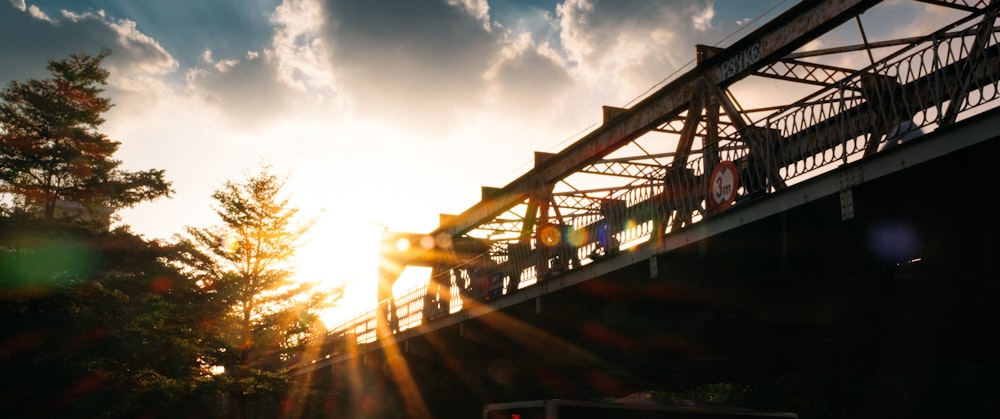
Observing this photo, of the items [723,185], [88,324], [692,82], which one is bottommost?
[88,324]

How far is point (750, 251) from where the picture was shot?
45.4 ft

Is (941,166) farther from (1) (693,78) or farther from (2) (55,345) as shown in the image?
(2) (55,345)

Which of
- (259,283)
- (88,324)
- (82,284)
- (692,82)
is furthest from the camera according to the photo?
(259,283)

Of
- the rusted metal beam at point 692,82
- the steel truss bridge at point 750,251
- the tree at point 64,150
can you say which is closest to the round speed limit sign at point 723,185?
the steel truss bridge at point 750,251

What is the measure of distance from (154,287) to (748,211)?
24631 mm

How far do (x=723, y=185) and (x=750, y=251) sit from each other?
1456 mm

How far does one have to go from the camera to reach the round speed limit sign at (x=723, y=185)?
1270 centimetres

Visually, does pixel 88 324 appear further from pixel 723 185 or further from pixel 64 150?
pixel 723 185

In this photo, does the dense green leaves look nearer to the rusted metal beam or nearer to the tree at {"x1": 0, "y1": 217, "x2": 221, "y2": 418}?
the tree at {"x1": 0, "y1": 217, "x2": 221, "y2": 418}

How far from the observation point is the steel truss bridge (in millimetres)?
10781

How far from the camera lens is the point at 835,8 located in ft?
54.8

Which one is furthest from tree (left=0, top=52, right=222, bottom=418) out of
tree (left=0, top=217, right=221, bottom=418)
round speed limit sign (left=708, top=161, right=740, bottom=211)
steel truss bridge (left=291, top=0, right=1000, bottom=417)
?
round speed limit sign (left=708, top=161, right=740, bottom=211)

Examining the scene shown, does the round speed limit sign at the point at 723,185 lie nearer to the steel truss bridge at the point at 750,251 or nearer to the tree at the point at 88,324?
the steel truss bridge at the point at 750,251

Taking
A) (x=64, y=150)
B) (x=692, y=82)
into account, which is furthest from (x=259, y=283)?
(x=692, y=82)
